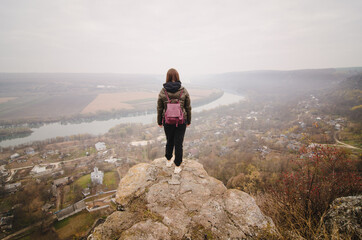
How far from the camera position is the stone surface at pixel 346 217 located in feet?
8.06

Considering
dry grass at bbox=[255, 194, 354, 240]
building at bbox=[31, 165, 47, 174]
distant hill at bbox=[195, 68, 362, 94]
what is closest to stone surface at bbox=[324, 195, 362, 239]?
dry grass at bbox=[255, 194, 354, 240]

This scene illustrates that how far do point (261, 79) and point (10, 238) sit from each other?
181526mm

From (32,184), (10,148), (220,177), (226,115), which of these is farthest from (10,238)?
(226,115)

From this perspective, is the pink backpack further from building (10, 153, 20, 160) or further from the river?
the river

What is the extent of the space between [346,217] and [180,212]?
10.00ft

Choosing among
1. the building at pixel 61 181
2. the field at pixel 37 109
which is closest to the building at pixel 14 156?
the building at pixel 61 181

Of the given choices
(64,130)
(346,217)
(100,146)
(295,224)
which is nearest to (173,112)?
(295,224)

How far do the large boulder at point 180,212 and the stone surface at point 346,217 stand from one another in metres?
1.43

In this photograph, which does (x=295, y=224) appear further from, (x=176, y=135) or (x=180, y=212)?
(x=176, y=135)

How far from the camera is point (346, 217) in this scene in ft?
8.84

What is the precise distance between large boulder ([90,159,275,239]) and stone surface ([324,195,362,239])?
4.68 ft

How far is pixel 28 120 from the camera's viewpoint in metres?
60.9

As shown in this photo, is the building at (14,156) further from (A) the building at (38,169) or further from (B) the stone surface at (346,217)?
(B) the stone surface at (346,217)

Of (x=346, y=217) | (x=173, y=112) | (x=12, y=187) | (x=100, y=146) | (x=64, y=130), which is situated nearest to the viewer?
(x=346, y=217)
